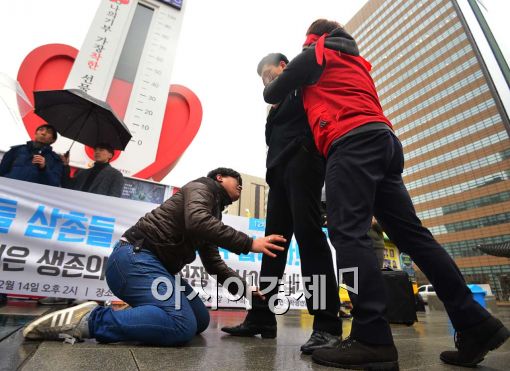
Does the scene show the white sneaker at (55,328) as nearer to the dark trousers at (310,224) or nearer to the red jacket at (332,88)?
the dark trousers at (310,224)

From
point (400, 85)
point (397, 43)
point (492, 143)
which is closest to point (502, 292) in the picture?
point (492, 143)

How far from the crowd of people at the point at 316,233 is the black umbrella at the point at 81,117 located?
299cm

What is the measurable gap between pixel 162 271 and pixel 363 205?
107 cm

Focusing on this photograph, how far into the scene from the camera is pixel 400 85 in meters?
59.5

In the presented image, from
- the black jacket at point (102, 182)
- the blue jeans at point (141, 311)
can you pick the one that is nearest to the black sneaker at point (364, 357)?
the blue jeans at point (141, 311)

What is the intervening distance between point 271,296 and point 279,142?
0.94m

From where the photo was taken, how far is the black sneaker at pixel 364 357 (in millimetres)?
997

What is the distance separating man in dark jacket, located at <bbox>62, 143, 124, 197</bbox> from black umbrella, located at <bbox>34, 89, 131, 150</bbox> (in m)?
0.49

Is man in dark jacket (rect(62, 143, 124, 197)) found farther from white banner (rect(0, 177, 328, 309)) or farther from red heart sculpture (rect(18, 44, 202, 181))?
red heart sculpture (rect(18, 44, 202, 181))

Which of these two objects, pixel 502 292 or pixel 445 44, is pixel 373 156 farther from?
pixel 445 44

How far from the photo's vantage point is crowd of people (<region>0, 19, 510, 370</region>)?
111 centimetres

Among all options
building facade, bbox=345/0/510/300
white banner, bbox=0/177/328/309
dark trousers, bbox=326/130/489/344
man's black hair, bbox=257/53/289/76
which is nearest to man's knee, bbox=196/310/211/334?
white banner, bbox=0/177/328/309

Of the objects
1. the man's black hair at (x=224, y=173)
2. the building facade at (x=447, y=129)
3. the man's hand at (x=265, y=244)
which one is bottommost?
the man's hand at (x=265, y=244)

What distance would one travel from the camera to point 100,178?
369cm
